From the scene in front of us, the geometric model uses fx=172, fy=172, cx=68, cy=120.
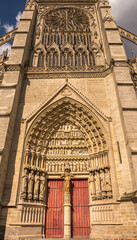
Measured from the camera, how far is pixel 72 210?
25.1 feet

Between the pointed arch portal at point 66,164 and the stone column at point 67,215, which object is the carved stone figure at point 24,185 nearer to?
the pointed arch portal at point 66,164

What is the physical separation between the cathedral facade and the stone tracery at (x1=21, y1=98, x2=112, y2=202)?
0.05 m

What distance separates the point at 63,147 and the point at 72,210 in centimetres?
290

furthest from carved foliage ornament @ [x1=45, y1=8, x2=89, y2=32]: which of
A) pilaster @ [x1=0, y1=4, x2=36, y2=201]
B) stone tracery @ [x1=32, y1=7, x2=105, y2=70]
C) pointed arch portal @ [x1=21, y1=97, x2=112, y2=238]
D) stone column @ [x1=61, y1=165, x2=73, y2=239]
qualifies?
stone column @ [x1=61, y1=165, x2=73, y2=239]

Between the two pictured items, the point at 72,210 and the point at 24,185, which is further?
the point at 72,210

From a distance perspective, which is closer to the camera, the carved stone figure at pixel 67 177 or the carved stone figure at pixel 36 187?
the carved stone figure at pixel 36 187

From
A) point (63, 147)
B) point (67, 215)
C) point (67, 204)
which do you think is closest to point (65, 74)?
point (63, 147)

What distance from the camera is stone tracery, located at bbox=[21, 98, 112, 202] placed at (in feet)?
24.6

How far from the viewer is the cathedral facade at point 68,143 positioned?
22.0 feet

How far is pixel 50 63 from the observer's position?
37.5ft

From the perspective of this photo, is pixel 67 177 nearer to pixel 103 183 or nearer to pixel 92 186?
pixel 92 186

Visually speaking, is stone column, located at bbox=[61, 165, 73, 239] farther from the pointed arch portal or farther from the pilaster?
the pilaster

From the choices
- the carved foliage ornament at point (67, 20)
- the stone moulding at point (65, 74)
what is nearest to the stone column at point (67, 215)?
the stone moulding at point (65, 74)

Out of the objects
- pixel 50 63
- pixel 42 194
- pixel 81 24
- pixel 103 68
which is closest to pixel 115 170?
pixel 42 194
